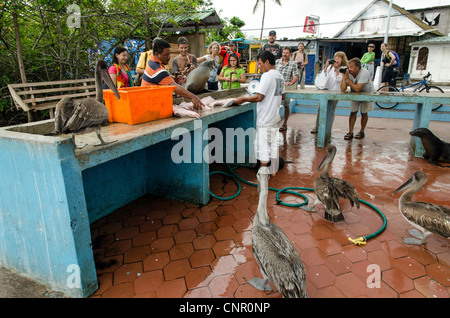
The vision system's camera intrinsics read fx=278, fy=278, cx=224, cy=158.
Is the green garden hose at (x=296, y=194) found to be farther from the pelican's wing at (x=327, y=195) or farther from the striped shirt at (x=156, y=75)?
the striped shirt at (x=156, y=75)

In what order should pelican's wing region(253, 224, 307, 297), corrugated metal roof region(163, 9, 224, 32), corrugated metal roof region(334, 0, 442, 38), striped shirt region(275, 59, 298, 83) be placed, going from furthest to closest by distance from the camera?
1. corrugated metal roof region(334, 0, 442, 38)
2. corrugated metal roof region(163, 9, 224, 32)
3. striped shirt region(275, 59, 298, 83)
4. pelican's wing region(253, 224, 307, 297)

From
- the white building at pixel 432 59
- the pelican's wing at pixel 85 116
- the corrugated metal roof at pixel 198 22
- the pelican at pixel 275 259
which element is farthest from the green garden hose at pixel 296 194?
the white building at pixel 432 59

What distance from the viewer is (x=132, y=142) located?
2576 millimetres

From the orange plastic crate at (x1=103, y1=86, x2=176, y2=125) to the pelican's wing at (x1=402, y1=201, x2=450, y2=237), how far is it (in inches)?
123

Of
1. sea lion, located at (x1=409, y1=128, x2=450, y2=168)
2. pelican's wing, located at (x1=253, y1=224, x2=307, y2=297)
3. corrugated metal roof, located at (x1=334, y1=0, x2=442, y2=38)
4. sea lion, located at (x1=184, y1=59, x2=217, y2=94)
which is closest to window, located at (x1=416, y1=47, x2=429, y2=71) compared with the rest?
corrugated metal roof, located at (x1=334, y1=0, x2=442, y2=38)

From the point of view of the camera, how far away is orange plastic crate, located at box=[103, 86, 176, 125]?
3127 mm

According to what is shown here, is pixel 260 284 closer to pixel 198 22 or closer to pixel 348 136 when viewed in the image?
pixel 348 136

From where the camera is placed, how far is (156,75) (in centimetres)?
375

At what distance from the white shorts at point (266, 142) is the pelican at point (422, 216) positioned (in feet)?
6.42

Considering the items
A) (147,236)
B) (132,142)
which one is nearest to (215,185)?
(147,236)

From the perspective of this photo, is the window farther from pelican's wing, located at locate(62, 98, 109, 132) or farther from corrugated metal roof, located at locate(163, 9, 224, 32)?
pelican's wing, located at locate(62, 98, 109, 132)

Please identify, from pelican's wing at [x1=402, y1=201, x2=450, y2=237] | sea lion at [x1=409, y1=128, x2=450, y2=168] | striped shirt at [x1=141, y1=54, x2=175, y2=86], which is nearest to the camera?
pelican's wing at [x1=402, y1=201, x2=450, y2=237]

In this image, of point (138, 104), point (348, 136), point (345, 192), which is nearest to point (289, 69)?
point (348, 136)

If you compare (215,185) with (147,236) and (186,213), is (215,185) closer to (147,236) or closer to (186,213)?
(186,213)
